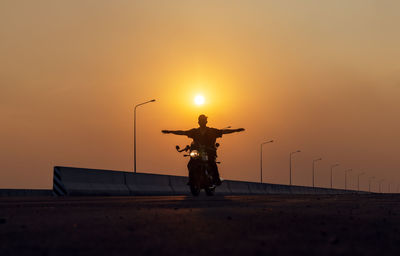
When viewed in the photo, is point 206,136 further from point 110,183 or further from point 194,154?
point 110,183

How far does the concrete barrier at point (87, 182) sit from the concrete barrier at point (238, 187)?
17267 millimetres

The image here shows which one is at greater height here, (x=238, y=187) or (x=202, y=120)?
(x=202, y=120)

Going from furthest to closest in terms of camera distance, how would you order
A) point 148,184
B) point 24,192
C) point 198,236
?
point 148,184, point 24,192, point 198,236

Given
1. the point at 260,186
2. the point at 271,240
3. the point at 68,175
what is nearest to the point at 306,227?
→ the point at 271,240

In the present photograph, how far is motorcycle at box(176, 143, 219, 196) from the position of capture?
79.0 ft

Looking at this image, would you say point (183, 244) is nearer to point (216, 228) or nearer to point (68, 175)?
point (216, 228)

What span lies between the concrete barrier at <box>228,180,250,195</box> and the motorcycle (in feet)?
82.0

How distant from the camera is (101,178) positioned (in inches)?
1224

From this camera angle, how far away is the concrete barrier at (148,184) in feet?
111

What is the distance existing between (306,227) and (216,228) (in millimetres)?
996

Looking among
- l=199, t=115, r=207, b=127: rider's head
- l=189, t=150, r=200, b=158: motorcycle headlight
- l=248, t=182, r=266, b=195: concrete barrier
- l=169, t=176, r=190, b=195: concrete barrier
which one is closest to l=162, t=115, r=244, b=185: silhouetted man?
l=199, t=115, r=207, b=127: rider's head

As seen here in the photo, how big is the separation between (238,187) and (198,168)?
91.1 ft

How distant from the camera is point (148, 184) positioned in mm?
35594

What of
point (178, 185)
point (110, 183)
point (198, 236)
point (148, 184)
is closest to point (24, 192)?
point (110, 183)
